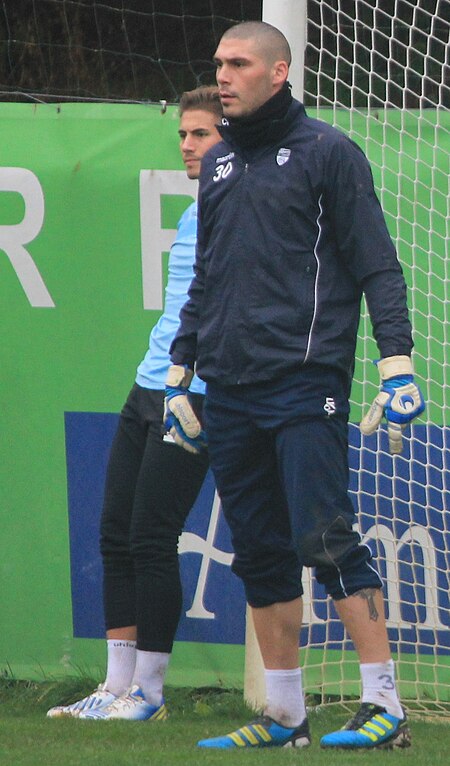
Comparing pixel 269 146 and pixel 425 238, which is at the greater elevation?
pixel 269 146

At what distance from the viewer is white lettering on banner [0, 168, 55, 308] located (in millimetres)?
5363

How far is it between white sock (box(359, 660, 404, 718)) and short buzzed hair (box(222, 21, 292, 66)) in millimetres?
1673

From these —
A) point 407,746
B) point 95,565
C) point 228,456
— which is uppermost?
point 228,456

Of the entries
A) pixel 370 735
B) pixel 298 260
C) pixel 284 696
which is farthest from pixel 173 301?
pixel 370 735

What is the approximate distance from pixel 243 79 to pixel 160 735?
196 cm

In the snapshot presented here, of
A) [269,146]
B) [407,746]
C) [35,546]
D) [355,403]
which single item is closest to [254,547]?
[407,746]

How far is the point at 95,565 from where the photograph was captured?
17.7 ft

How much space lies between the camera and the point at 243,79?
3.69 metres

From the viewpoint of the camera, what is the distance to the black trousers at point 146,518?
14.3 feet

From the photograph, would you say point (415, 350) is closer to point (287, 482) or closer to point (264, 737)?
point (287, 482)

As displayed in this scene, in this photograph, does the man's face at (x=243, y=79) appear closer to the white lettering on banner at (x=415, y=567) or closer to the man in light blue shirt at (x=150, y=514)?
the man in light blue shirt at (x=150, y=514)

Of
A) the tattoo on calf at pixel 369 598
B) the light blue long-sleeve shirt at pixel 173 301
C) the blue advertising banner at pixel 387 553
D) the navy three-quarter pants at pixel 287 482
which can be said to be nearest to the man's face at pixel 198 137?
the light blue long-sleeve shirt at pixel 173 301

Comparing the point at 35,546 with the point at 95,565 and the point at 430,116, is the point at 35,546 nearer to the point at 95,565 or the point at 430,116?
the point at 95,565

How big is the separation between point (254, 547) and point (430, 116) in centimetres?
214
